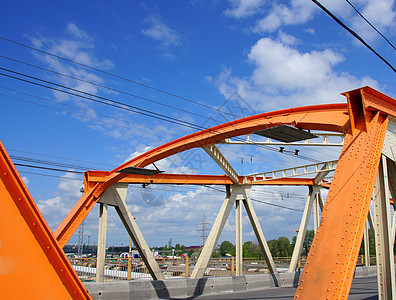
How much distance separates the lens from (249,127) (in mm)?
13305

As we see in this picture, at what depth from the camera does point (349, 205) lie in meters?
6.77

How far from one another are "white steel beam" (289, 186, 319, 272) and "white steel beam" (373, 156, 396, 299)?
1376cm

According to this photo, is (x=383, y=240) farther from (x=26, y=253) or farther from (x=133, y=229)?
(x=133, y=229)

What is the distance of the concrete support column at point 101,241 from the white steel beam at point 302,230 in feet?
38.5

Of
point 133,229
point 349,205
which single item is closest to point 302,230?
point 133,229

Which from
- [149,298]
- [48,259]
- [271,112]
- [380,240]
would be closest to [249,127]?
[271,112]

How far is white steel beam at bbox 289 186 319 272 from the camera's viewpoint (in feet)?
70.0

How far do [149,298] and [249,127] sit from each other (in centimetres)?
862

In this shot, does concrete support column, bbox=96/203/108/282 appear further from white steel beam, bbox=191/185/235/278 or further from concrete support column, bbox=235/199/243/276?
concrete support column, bbox=235/199/243/276

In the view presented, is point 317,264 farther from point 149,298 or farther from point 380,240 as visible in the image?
point 149,298

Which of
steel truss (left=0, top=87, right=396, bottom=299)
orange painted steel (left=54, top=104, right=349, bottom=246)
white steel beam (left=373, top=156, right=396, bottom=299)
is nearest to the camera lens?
steel truss (left=0, top=87, right=396, bottom=299)

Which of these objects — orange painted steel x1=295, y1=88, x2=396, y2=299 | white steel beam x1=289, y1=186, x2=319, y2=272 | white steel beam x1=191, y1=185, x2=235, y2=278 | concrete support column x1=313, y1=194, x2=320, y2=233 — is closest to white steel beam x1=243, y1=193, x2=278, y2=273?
white steel beam x1=191, y1=185, x2=235, y2=278

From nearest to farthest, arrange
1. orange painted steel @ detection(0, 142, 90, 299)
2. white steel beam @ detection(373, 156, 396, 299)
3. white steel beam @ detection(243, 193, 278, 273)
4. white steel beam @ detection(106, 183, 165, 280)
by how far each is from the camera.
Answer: orange painted steel @ detection(0, 142, 90, 299) → white steel beam @ detection(373, 156, 396, 299) → white steel beam @ detection(106, 183, 165, 280) → white steel beam @ detection(243, 193, 278, 273)

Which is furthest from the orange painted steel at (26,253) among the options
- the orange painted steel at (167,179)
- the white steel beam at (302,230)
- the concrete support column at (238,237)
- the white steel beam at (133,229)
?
the white steel beam at (302,230)
